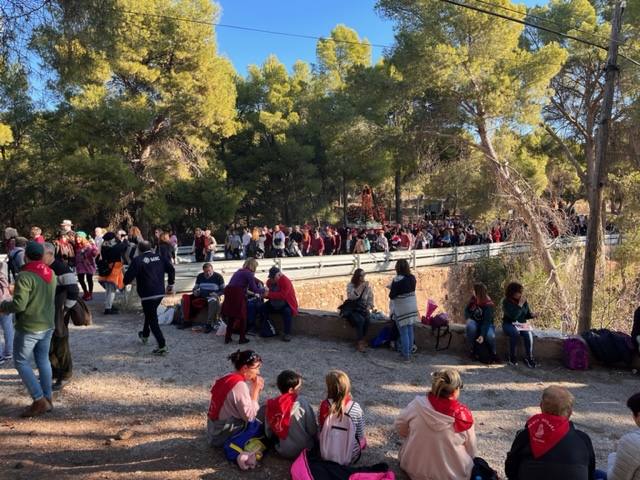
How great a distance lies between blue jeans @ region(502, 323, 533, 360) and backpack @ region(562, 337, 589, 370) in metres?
0.50

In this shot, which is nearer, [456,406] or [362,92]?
[456,406]

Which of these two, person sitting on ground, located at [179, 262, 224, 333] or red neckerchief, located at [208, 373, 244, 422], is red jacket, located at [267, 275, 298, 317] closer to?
person sitting on ground, located at [179, 262, 224, 333]

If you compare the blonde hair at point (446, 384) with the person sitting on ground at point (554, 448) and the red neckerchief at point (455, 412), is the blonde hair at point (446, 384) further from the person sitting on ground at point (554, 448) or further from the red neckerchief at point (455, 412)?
the person sitting on ground at point (554, 448)

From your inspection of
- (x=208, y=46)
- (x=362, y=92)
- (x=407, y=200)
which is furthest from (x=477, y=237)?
(x=407, y=200)

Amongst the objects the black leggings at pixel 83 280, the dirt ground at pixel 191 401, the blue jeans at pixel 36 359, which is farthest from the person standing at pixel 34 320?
the black leggings at pixel 83 280

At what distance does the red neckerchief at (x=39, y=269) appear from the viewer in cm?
440

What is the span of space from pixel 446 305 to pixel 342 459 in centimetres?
1588

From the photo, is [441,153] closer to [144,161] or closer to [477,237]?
[477,237]

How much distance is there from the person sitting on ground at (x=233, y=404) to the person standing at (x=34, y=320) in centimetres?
172

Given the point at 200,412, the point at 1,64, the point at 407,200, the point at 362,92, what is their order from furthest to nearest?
the point at 407,200 → the point at 362,92 → the point at 1,64 → the point at 200,412

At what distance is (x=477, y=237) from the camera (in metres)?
23.7

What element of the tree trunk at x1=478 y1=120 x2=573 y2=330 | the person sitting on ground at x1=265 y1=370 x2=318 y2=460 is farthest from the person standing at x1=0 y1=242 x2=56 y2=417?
the tree trunk at x1=478 y1=120 x2=573 y2=330

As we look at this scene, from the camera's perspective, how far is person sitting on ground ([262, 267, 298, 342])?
7387 millimetres

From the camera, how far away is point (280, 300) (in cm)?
739
